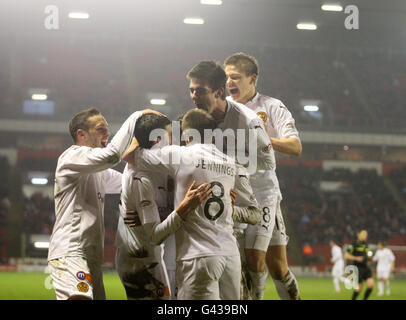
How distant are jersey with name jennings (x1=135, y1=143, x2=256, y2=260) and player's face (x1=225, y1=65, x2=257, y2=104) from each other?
1.29 m

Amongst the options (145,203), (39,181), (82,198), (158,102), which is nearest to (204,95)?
(145,203)

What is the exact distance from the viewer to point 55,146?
5879mm

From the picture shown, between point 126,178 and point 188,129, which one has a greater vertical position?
point 188,129

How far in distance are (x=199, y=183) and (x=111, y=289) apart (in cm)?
281

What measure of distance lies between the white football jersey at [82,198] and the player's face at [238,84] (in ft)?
3.81

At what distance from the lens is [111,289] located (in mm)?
6039

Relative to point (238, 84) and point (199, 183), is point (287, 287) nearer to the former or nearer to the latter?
point (199, 183)

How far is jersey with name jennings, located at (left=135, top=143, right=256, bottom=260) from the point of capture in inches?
141

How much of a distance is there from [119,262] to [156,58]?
106 inches

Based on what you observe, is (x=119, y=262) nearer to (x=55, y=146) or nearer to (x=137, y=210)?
(x=137, y=210)

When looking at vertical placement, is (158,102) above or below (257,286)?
above

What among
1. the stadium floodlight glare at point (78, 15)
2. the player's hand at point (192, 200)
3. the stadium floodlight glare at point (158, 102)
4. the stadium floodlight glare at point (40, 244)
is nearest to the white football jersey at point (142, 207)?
the player's hand at point (192, 200)

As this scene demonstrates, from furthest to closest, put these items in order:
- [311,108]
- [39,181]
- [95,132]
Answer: [311,108]
[39,181]
[95,132]

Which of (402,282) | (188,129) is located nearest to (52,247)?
(188,129)
